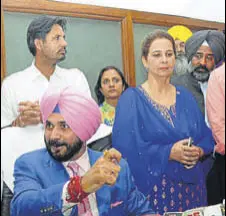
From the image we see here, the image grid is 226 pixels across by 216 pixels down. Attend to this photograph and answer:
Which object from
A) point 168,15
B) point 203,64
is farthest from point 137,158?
point 168,15

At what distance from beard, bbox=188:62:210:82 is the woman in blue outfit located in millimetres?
82

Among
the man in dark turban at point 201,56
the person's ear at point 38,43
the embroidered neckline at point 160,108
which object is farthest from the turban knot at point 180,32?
the person's ear at point 38,43

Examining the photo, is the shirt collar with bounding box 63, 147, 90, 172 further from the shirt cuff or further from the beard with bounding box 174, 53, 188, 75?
the beard with bounding box 174, 53, 188, 75

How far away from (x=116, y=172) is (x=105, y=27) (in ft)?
1.94

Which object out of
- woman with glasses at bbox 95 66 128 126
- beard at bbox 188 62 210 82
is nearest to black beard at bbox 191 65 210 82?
beard at bbox 188 62 210 82

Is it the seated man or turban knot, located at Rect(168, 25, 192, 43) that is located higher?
turban knot, located at Rect(168, 25, 192, 43)

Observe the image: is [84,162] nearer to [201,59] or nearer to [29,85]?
[29,85]

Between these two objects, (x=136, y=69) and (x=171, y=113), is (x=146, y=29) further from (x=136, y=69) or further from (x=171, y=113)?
(x=171, y=113)

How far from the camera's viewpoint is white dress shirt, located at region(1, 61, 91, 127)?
187 centimetres

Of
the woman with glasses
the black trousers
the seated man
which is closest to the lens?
the seated man

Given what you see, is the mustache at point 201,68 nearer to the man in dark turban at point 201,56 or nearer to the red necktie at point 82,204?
the man in dark turban at point 201,56

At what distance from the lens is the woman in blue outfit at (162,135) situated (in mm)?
2012

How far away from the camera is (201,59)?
7.05 ft

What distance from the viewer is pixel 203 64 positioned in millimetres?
2143
